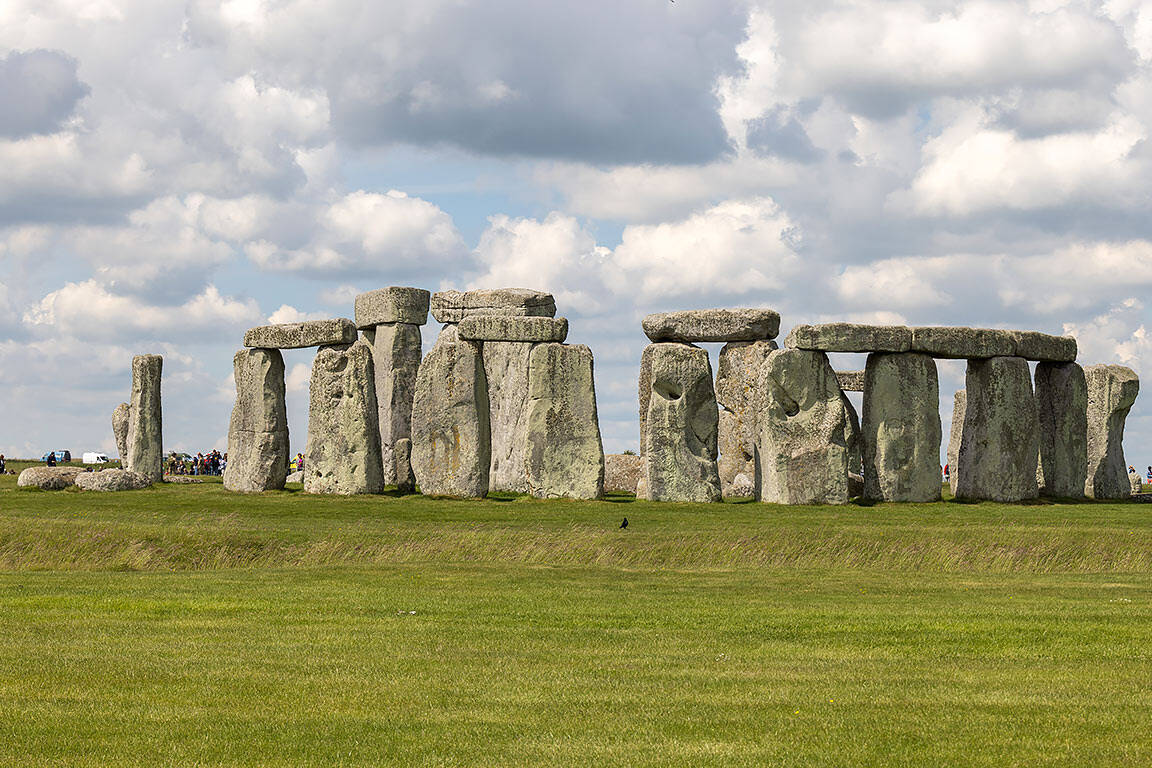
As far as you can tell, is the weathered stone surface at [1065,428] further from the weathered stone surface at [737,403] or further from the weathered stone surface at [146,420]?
the weathered stone surface at [146,420]

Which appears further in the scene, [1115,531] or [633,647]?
[1115,531]

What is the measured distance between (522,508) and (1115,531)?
34.1 feet

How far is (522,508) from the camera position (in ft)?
90.4

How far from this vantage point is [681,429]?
29.9m

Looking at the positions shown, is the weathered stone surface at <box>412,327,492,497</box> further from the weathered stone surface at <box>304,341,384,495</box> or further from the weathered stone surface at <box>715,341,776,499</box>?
the weathered stone surface at <box>715,341,776,499</box>

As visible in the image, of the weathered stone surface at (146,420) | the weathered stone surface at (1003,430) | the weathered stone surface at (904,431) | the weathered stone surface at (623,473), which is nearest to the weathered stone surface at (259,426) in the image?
the weathered stone surface at (146,420)

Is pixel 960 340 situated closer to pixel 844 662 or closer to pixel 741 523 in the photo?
pixel 741 523

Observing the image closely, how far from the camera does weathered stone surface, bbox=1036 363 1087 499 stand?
108ft

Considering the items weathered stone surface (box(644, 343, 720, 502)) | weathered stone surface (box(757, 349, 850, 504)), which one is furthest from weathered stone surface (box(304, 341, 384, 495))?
weathered stone surface (box(757, 349, 850, 504))

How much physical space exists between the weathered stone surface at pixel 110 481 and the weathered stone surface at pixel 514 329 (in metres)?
8.75

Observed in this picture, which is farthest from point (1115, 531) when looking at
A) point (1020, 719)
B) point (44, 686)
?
point (44, 686)

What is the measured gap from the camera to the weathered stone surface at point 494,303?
120 feet

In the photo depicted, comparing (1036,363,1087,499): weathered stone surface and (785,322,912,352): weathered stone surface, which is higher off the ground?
(785,322,912,352): weathered stone surface

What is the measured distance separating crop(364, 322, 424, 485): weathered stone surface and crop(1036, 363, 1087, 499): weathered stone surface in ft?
46.9
